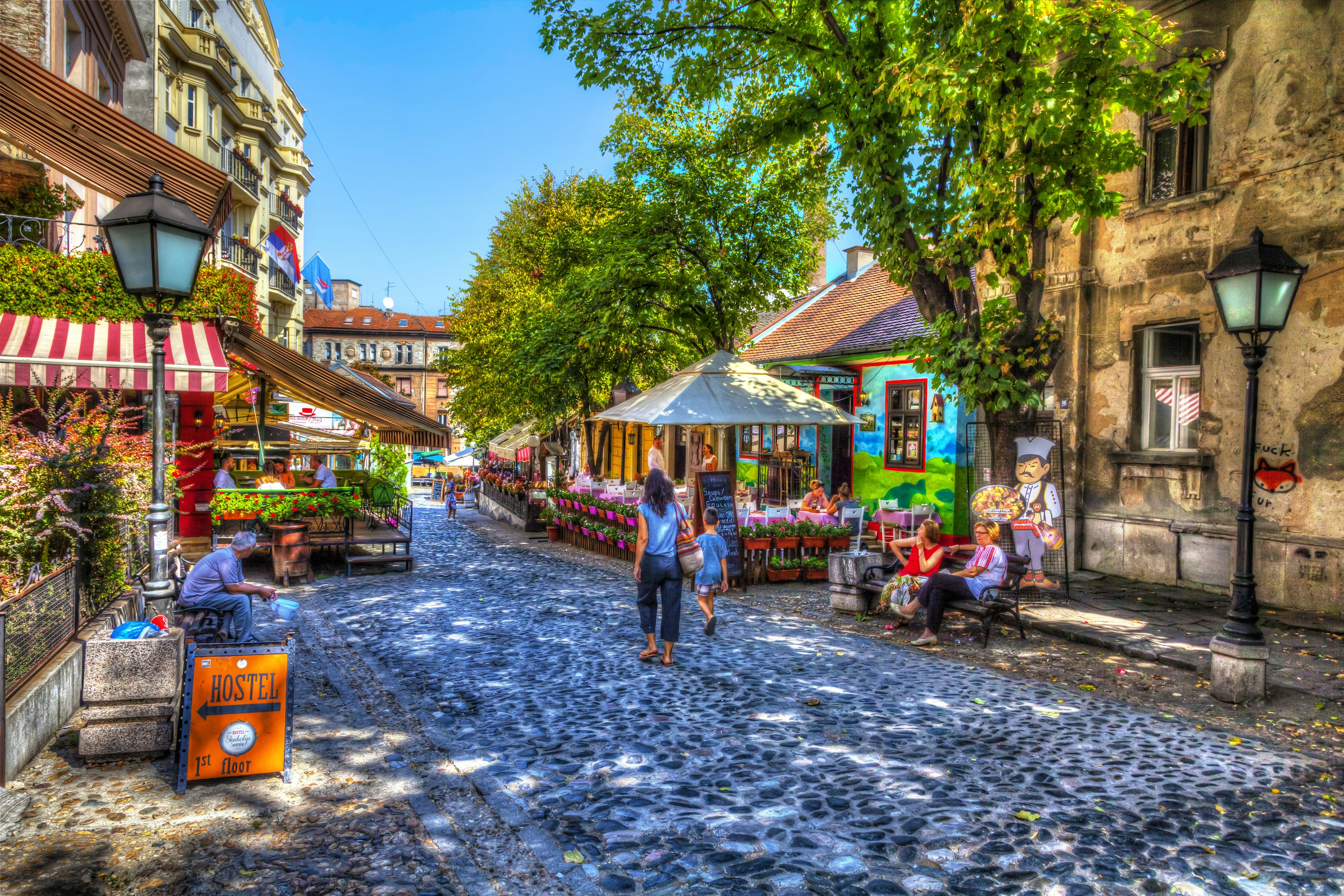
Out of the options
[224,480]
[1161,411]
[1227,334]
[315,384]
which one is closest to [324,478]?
[224,480]

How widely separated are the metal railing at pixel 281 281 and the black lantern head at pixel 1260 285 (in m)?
31.3

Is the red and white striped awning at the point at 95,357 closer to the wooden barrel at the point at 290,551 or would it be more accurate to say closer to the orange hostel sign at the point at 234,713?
the wooden barrel at the point at 290,551

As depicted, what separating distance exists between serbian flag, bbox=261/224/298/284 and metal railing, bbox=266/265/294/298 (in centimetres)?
20

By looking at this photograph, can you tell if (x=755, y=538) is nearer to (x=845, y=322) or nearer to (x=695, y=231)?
(x=695, y=231)

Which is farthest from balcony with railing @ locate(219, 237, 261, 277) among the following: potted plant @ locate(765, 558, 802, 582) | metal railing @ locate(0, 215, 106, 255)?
potted plant @ locate(765, 558, 802, 582)

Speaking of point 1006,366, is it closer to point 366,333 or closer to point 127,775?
point 127,775

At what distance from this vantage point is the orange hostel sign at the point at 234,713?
468cm

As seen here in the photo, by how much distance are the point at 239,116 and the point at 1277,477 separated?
3096 centimetres

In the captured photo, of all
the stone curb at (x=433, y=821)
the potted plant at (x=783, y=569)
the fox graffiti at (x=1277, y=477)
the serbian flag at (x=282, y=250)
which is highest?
the serbian flag at (x=282, y=250)

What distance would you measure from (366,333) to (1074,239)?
238 feet

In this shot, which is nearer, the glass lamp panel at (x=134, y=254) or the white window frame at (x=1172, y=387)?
the glass lamp panel at (x=134, y=254)

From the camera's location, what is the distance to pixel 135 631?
520cm

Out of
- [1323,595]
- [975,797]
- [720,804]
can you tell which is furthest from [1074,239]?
[720,804]

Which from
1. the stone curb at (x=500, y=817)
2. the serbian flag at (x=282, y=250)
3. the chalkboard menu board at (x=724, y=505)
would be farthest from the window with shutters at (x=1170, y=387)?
the serbian flag at (x=282, y=250)
